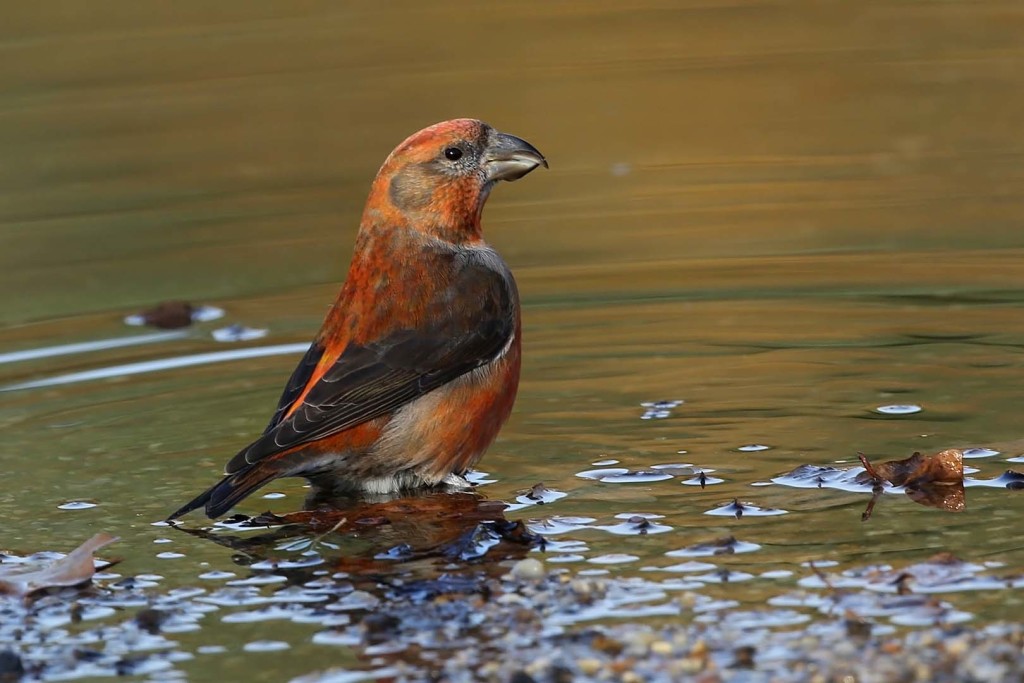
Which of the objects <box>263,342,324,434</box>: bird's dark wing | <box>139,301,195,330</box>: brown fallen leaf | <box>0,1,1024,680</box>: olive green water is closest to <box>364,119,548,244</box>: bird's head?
<box>263,342,324,434</box>: bird's dark wing

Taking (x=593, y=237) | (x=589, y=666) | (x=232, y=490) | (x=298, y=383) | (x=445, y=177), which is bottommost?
(x=589, y=666)

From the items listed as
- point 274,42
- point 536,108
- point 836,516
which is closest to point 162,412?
point 836,516

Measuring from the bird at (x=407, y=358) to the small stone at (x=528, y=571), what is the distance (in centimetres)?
116

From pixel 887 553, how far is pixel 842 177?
20.5 feet

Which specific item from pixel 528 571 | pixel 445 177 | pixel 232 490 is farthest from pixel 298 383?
pixel 528 571

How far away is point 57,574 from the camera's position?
17.5 feet

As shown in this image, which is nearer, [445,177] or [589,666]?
[589,666]

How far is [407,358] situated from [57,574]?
1530 mm

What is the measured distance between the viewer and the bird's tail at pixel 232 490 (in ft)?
18.7

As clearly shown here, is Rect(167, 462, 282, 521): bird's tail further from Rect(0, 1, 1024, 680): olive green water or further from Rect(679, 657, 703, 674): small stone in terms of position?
Rect(679, 657, 703, 674): small stone

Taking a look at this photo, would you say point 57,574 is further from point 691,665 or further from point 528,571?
point 691,665

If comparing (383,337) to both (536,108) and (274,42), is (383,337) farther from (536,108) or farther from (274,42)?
(274,42)

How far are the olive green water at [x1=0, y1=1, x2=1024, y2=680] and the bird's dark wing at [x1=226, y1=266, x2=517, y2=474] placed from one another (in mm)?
453

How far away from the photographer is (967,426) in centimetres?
646
